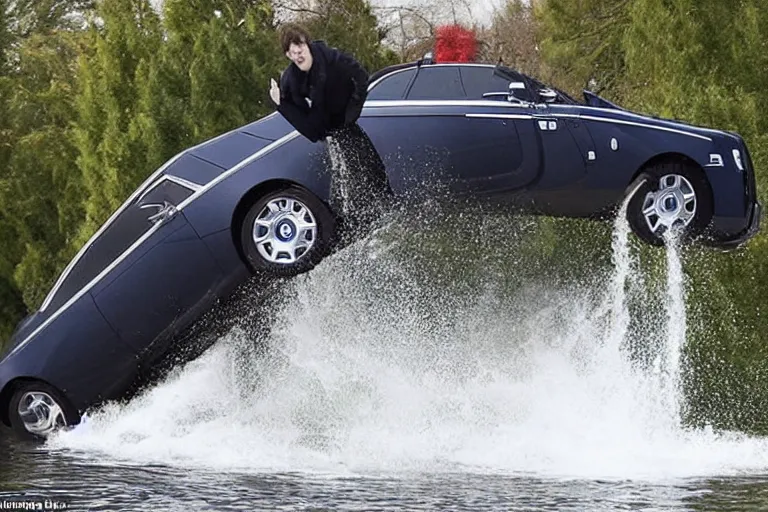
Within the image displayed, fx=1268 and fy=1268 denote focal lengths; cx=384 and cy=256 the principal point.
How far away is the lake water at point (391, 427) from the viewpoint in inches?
314

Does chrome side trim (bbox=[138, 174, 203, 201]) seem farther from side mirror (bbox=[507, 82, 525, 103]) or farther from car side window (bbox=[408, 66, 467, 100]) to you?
side mirror (bbox=[507, 82, 525, 103])

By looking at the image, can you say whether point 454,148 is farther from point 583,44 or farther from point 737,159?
point 583,44

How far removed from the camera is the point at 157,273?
10.5 meters

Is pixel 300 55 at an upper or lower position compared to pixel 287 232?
upper

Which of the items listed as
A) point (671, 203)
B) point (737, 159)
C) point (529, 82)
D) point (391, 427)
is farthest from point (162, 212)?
point (737, 159)

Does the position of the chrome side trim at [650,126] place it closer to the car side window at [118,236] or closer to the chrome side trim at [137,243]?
the chrome side trim at [137,243]

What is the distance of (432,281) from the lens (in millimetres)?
15195

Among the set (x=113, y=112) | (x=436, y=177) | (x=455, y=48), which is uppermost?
(x=113, y=112)

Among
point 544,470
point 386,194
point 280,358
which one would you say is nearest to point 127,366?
point 280,358

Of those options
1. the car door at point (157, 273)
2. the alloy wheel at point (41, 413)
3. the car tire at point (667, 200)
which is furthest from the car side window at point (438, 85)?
the alloy wheel at point (41, 413)

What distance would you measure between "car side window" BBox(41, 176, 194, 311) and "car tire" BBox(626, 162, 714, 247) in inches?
142

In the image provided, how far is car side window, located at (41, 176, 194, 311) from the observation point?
1049 centimetres

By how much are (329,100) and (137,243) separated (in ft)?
7.32

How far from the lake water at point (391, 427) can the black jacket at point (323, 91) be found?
2.46m
